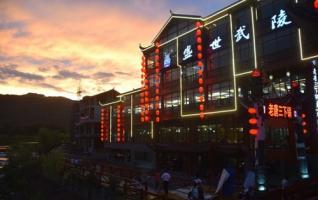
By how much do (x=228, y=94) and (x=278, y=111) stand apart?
17.3m

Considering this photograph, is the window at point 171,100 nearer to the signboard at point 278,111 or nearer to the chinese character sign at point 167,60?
the chinese character sign at point 167,60

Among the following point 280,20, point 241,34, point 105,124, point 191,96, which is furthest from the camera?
point 105,124

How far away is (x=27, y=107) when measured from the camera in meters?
163

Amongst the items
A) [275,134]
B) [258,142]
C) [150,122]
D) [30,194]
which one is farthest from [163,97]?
[258,142]

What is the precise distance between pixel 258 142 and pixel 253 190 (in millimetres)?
2362

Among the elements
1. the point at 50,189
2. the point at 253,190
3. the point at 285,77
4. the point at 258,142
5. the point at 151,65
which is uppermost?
the point at 151,65

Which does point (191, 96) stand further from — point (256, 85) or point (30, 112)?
point (30, 112)

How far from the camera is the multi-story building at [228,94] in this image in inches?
867

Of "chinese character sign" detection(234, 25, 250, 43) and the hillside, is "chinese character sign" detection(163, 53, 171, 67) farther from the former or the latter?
the hillside

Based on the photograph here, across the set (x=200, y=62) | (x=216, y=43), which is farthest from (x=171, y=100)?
(x=216, y=43)

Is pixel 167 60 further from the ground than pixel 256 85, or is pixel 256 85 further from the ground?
pixel 167 60

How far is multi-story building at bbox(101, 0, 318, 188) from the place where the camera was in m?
22.0

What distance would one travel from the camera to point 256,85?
17266mm

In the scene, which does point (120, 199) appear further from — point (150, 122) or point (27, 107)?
point (27, 107)
